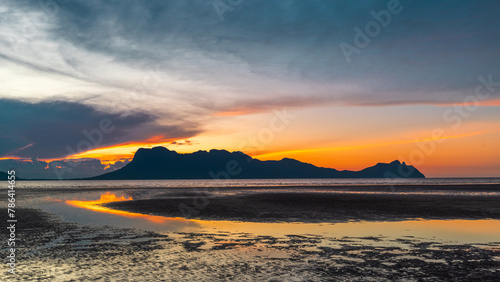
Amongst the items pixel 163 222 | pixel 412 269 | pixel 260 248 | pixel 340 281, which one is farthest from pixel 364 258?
pixel 163 222

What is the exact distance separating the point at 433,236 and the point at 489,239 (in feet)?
10.4

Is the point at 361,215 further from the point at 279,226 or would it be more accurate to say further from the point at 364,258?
the point at 364,258

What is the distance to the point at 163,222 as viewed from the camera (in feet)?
106

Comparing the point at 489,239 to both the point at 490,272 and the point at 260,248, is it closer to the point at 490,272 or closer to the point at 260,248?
the point at 490,272

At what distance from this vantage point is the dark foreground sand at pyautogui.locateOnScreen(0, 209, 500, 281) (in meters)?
14.2

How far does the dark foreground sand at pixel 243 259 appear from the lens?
46.8 ft

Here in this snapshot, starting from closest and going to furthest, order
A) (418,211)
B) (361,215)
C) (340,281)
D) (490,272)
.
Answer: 1. (340,281)
2. (490,272)
3. (361,215)
4. (418,211)

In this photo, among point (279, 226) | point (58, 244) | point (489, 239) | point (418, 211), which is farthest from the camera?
point (418, 211)

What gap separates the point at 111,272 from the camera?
48.8 ft

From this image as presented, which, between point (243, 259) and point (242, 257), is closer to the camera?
point (243, 259)

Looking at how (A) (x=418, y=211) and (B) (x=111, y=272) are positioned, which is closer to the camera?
(B) (x=111, y=272)

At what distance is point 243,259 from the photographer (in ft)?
55.8

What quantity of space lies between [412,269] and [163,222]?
2258 centimetres

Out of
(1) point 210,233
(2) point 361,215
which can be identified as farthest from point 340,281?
(2) point 361,215
